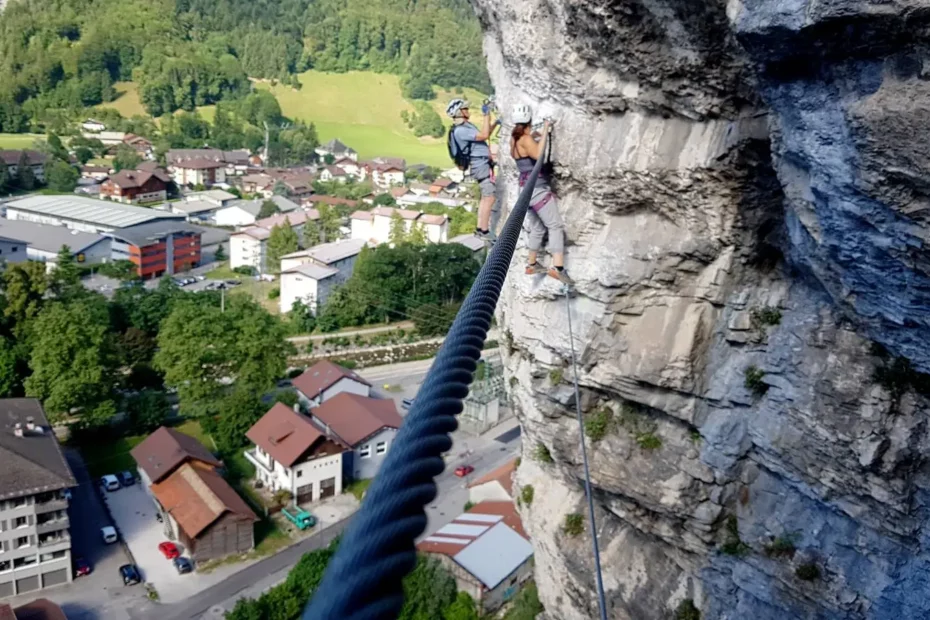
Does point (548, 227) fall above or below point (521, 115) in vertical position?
below

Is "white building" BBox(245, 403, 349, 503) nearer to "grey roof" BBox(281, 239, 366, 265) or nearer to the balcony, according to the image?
the balcony

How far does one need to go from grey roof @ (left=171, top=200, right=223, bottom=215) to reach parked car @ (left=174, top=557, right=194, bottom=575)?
99.2 ft

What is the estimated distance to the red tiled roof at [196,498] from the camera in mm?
14047

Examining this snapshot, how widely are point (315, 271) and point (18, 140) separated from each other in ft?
121

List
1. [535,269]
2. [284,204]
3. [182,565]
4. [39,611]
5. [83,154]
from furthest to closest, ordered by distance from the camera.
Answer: [83,154] → [284,204] → [182,565] → [39,611] → [535,269]

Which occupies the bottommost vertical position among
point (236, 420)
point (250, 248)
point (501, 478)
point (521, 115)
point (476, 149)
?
point (250, 248)

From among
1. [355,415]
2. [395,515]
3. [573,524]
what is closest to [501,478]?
[355,415]

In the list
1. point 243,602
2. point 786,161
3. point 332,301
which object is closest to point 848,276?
point 786,161

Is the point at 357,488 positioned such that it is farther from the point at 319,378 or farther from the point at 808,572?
the point at 808,572

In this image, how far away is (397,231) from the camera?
32094 mm

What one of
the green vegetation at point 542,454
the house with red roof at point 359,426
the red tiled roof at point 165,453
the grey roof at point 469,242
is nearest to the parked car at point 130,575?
A: the red tiled roof at point 165,453

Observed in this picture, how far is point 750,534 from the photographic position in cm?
482

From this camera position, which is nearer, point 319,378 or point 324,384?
point 324,384

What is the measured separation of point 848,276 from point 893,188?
67 centimetres
